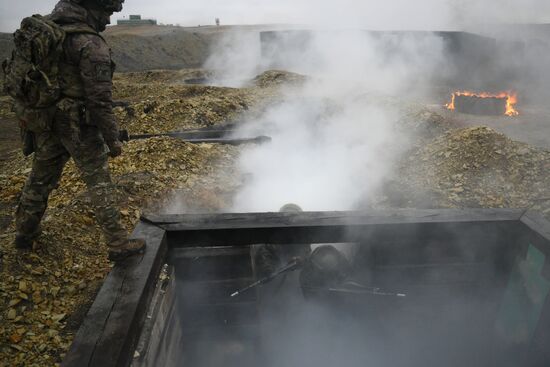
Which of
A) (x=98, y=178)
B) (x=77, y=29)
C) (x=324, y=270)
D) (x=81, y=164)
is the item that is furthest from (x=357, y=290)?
(x=77, y=29)

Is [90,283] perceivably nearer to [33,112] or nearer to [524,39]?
[33,112]

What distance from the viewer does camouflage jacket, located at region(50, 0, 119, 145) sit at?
2.88 metres

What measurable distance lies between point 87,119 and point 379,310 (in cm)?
348

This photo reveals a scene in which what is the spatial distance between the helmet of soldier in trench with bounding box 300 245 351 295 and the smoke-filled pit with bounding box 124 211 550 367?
0.09 metres

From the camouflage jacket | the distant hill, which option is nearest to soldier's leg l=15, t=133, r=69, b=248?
the camouflage jacket

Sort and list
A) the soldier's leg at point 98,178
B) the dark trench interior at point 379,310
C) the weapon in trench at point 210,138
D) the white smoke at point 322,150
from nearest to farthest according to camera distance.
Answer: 1. the soldier's leg at point 98,178
2. the dark trench interior at point 379,310
3. the white smoke at point 322,150
4. the weapon in trench at point 210,138

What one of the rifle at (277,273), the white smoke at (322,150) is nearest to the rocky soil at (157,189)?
the white smoke at (322,150)

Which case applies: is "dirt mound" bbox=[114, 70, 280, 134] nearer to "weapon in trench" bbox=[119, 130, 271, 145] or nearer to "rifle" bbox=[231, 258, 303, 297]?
"weapon in trench" bbox=[119, 130, 271, 145]

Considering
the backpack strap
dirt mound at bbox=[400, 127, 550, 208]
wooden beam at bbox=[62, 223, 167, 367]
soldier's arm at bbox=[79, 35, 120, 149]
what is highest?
dirt mound at bbox=[400, 127, 550, 208]

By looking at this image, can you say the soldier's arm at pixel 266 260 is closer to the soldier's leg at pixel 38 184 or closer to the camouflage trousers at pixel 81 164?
the camouflage trousers at pixel 81 164

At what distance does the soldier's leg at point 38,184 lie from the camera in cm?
326

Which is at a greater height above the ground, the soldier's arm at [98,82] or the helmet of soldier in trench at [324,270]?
the soldier's arm at [98,82]

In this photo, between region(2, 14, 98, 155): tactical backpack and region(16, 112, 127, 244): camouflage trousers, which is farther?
region(16, 112, 127, 244): camouflage trousers

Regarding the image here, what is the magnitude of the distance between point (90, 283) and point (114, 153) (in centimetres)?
149
